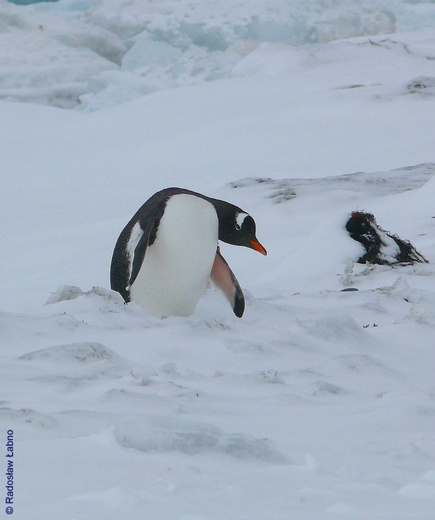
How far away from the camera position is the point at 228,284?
4074 mm

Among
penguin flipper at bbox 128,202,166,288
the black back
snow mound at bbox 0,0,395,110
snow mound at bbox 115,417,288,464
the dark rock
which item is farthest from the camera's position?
snow mound at bbox 0,0,395,110

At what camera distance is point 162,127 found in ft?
40.7

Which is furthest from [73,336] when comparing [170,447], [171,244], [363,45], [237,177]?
[363,45]

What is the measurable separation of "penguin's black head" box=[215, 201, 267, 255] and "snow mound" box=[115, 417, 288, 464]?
245 cm

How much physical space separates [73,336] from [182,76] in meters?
14.7

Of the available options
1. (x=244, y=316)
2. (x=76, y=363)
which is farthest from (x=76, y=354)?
(x=244, y=316)

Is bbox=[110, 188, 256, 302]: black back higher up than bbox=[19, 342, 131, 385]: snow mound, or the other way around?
bbox=[19, 342, 131, 385]: snow mound

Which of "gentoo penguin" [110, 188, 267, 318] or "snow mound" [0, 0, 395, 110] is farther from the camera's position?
"snow mound" [0, 0, 395, 110]

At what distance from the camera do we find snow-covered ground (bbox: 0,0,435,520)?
1729 mm

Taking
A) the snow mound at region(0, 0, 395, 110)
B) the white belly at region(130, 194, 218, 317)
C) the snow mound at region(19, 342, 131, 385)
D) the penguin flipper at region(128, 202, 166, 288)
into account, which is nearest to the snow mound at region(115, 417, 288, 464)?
the snow mound at region(19, 342, 131, 385)

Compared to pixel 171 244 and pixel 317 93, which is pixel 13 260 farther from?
pixel 317 93

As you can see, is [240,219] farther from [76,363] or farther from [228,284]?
[76,363]

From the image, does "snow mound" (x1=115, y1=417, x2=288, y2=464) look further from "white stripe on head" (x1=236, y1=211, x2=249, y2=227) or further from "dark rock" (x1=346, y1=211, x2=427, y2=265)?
"dark rock" (x1=346, y1=211, x2=427, y2=265)

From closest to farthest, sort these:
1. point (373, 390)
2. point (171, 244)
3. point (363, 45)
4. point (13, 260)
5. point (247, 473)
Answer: point (247, 473)
point (373, 390)
point (171, 244)
point (13, 260)
point (363, 45)
